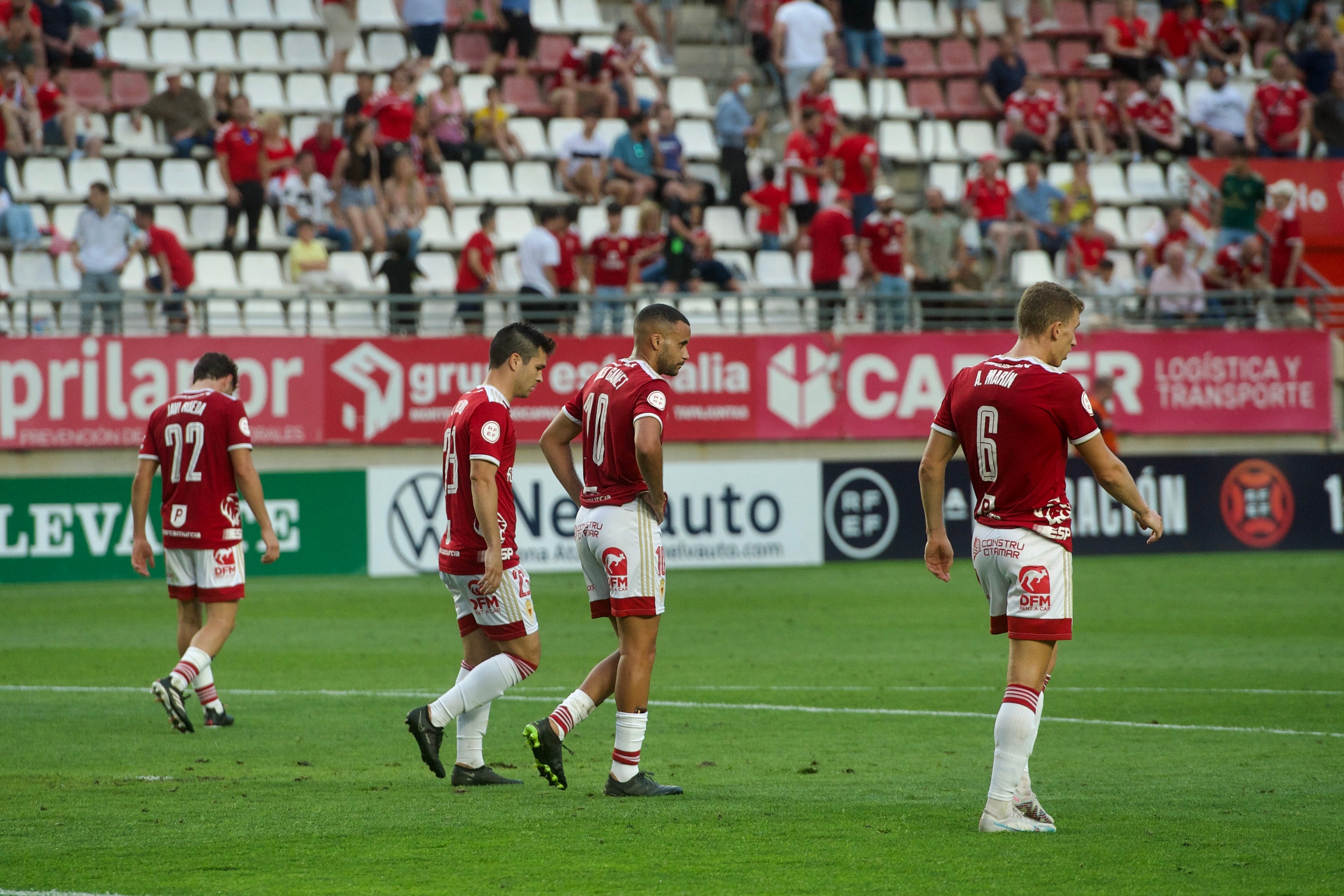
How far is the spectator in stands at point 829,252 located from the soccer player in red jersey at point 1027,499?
1621 centimetres

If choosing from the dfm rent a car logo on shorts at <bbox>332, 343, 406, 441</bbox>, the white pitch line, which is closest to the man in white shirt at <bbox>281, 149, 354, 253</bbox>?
the dfm rent a car logo on shorts at <bbox>332, 343, 406, 441</bbox>

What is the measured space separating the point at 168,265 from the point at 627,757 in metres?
15.9

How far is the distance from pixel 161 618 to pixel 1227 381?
50.3 ft

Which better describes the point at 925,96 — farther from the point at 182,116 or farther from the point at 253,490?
the point at 253,490

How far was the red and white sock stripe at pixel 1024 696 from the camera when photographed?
21.5ft

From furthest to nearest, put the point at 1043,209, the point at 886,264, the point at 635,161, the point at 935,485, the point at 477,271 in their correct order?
the point at 1043,209 → the point at 635,161 → the point at 886,264 → the point at 477,271 → the point at 935,485

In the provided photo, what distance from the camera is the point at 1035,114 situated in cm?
2764

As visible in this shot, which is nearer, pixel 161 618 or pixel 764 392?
pixel 161 618

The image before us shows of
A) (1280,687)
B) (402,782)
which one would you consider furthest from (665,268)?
(402,782)

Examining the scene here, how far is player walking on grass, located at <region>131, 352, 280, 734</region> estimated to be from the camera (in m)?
10.2

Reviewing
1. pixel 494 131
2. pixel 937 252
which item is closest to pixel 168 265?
pixel 494 131

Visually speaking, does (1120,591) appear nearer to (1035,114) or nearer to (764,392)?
(764,392)

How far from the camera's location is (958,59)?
30.0 metres

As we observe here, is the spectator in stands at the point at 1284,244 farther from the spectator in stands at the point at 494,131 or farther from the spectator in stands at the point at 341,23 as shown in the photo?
the spectator in stands at the point at 341,23
